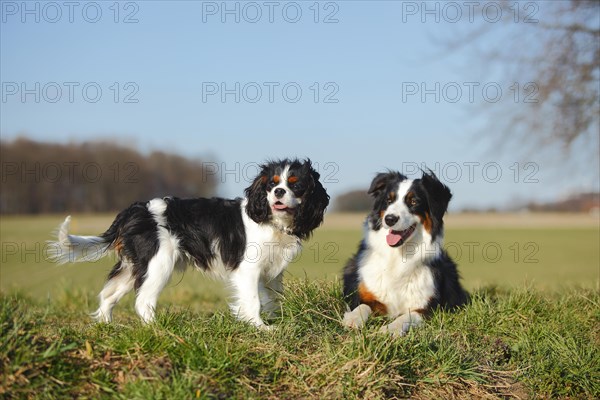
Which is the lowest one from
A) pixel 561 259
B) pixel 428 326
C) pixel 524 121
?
pixel 561 259

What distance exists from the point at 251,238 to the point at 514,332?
2599mm

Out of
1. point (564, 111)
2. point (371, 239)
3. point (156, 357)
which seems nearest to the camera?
point (156, 357)

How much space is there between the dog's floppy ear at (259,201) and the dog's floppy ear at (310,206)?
296 mm

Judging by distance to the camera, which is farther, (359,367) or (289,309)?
(289,309)

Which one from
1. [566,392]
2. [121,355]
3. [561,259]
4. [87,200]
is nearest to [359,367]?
[121,355]

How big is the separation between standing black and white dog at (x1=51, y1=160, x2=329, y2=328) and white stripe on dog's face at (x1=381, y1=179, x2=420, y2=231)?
A: 71cm

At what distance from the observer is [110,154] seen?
5700 centimetres

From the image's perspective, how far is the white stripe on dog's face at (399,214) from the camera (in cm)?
593

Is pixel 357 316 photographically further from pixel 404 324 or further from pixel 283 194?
pixel 283 194

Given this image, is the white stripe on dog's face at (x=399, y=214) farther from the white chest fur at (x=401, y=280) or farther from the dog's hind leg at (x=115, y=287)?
the dog's hind leg at (x=115, y=287)

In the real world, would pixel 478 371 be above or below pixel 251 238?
below

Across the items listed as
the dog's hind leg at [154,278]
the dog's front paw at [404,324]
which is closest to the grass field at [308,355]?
the dog's front paw at [404,324]

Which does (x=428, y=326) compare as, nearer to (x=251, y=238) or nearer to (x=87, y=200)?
(x=251, y=238)

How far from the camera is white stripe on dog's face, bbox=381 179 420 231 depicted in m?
5.93
